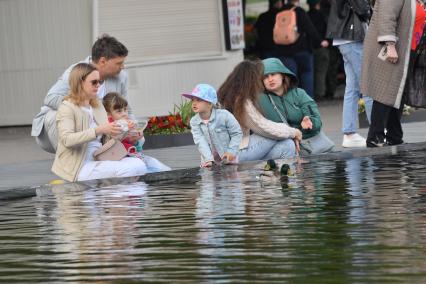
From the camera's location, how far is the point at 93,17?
1914cm

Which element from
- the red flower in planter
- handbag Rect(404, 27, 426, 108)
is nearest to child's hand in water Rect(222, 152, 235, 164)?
handbag Rect(404, 27, 426, 108)

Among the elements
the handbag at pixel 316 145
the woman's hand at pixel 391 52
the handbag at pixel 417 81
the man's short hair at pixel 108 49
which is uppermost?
the man's short hair at pixel 108 49

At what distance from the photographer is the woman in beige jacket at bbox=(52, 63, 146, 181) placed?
39.1 ft

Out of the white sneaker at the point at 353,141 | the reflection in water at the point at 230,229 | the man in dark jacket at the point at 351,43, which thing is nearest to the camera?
the reflection in water at the point at 230,229

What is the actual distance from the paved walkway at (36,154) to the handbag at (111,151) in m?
0.64

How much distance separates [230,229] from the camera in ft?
27.6

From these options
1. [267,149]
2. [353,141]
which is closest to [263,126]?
[267,149]

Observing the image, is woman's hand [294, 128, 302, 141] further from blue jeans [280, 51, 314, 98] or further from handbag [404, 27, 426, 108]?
blue jeans [280, 51, 314, 98]

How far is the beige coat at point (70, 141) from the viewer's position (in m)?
11.8

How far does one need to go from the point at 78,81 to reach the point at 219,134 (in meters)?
1.28

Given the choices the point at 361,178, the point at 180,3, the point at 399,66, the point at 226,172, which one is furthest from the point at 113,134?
the point at 180,3

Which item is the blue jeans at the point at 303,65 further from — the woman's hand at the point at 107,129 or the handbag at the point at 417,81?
the woman's hand at the point at 107,129

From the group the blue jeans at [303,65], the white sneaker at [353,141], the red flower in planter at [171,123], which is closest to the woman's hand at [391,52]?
the white sneaker at [353,141]

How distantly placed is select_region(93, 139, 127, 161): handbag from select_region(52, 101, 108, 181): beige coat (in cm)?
15
